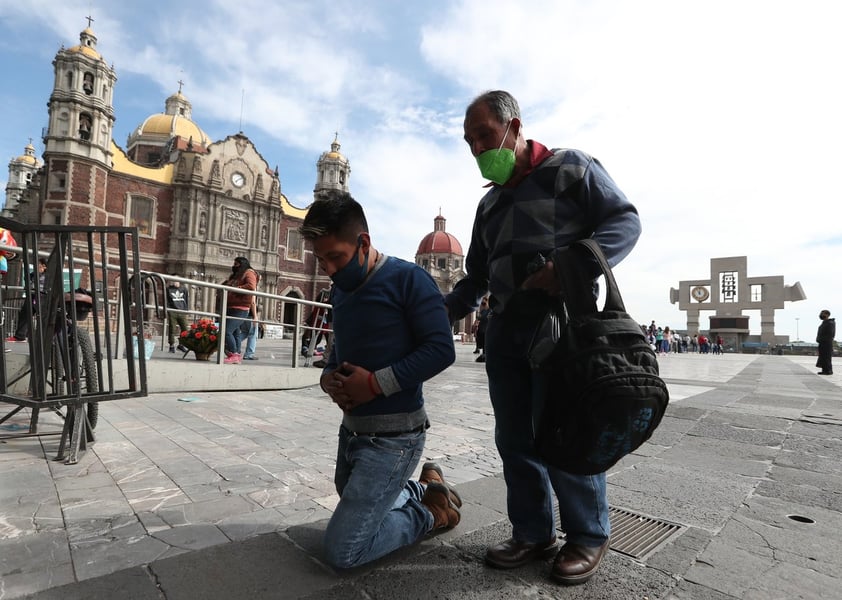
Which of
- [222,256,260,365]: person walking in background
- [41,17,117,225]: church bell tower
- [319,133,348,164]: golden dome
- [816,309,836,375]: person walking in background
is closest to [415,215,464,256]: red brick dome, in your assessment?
[319,133,348,164]: golden dome

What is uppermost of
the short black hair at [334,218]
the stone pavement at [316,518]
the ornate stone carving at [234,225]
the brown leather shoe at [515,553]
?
the ornate stone carving at [234,225]

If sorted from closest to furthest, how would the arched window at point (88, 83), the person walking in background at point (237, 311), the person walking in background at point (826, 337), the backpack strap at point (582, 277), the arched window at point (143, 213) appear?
the backpack strap at point (582, 277), the person walking in background at point (237, 311), the person walking in background at point (826, 337), the arched window at point (88, 83), the arched window at point (143, 213)

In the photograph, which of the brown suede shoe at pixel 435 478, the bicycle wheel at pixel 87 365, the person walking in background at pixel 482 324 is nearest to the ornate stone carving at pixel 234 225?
the person walking in background at pixel 482 324

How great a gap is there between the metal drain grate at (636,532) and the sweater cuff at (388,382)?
1029 millimetres

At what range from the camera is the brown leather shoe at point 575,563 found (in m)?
1.46

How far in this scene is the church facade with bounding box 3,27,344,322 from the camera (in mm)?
27938

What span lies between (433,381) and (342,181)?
41025 millimetres

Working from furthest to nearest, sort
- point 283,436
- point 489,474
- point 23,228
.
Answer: point 283,436
point 489,474
point 23,228

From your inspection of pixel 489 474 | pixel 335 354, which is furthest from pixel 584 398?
pixel 489 474

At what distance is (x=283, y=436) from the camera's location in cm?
362

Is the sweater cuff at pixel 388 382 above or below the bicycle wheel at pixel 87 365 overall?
above

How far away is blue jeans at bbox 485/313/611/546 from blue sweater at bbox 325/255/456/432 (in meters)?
0.20

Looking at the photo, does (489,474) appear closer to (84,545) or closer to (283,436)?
(283,436)

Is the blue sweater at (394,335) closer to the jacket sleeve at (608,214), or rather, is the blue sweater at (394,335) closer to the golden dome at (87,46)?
the jacket sleeve at (608,214)
